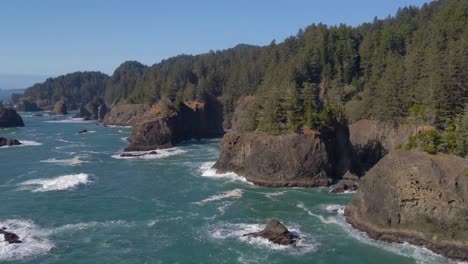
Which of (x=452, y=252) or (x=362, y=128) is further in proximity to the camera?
(x=362, y=128)

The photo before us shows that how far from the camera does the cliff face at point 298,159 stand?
6781 centimetres

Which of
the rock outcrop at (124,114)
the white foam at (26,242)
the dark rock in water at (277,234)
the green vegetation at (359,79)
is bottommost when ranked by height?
the white foam at (26,242)

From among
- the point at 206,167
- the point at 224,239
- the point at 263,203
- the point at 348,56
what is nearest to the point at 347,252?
the point at 224,239

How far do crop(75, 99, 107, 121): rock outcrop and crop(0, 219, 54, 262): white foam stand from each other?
131m

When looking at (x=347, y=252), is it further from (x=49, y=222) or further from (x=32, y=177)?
(x=32, y=177)

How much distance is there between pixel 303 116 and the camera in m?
71.8

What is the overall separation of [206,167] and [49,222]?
109ft

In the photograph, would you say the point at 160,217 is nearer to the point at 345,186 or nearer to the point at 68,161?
the point at 345,186

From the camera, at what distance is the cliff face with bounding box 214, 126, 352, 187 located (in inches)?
2670

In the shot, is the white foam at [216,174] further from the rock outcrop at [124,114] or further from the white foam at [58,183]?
the rock outcrop at [124,114]

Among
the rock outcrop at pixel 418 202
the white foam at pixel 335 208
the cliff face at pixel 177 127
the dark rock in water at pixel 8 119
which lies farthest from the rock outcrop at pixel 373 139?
the dark rock in water at pixel 8 119

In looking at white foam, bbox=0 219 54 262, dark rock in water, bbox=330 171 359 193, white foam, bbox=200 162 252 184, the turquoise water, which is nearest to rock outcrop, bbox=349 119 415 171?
dark rock in water, bbox=330 171 359 193

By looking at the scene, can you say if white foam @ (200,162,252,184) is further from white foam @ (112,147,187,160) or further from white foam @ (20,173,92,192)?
white foam @ (20,173,92,192)

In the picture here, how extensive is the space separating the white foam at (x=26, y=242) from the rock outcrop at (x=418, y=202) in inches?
1231
